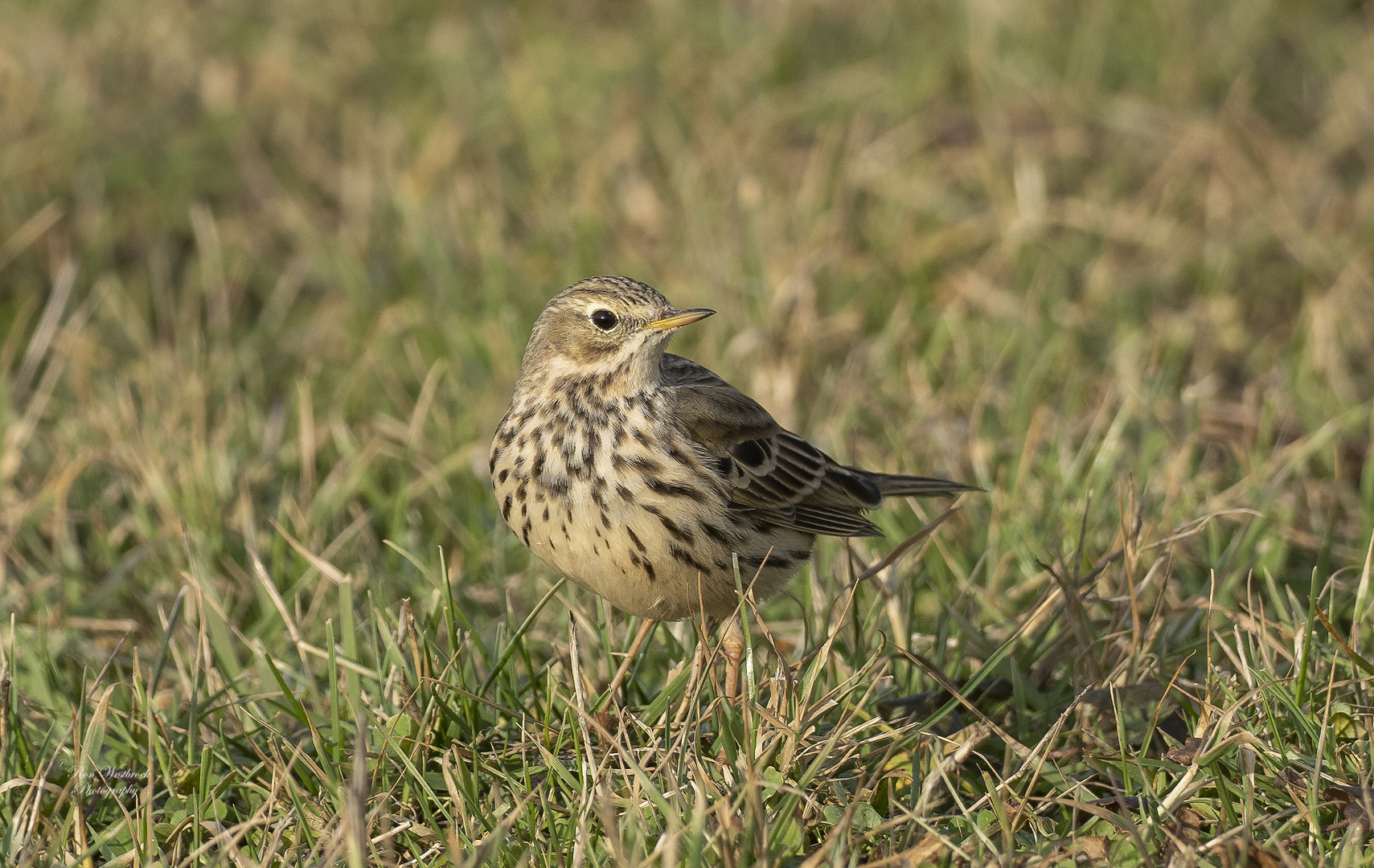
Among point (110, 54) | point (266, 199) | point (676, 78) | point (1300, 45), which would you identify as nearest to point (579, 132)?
point (676, 78)

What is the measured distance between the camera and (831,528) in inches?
175

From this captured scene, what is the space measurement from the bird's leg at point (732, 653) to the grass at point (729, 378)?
8 cm

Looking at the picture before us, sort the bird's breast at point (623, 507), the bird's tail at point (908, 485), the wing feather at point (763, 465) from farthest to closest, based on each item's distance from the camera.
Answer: the bird's tail at point (908, 485)
the wing feather at point (763, 465)
the bird's breast at point (623, 507)

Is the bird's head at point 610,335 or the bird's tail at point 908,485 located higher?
the bird's head at point 610,335

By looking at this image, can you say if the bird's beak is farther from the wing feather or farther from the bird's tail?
the bird's tail

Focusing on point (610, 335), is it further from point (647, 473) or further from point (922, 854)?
point (922, 854)

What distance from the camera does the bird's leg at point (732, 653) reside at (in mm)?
3967

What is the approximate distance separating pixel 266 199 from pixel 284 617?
444 centimetres

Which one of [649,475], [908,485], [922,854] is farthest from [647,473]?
[922,854]

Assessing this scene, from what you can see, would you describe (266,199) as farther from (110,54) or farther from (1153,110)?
(1153,110)

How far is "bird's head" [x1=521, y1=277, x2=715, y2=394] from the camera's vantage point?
438 centimetres

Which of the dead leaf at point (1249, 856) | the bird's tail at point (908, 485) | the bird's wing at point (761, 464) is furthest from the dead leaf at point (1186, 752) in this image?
the bird's tail at point (908, 485)

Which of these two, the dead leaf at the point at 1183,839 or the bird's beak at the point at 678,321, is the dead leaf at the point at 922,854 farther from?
the bird's beak at the point at 678,321

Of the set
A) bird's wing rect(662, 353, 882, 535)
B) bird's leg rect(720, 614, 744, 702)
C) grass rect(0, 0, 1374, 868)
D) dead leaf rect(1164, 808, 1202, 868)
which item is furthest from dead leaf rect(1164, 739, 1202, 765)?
bird's wing rect(662, 353, 882, 535)
